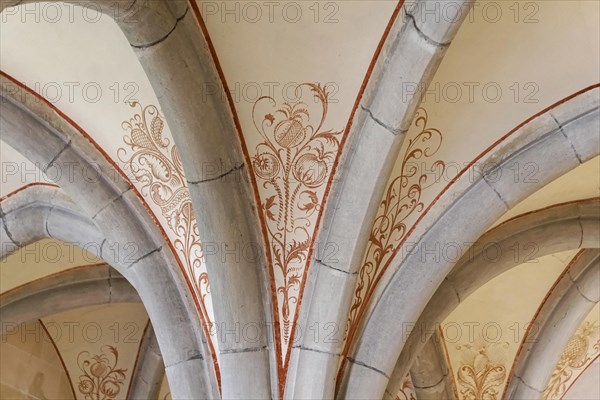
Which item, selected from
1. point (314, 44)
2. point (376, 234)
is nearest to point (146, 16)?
point (314, 44)

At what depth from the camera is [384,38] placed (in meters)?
4.49

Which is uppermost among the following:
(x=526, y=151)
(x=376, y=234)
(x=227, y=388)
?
(x=526, y=151)

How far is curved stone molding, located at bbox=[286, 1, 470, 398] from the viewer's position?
4457mm

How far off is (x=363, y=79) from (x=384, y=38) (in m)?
0.22

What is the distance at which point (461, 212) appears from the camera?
4816 mm

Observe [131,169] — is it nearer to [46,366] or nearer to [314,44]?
[314,44]

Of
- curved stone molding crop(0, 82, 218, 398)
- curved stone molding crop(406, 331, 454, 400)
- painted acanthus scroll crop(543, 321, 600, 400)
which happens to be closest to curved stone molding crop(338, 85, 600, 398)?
curved stone molding crop(0, 82, 218, 398)

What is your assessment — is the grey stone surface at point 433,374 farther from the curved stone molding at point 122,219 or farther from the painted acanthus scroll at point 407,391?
the curved stone molding at point 122,219

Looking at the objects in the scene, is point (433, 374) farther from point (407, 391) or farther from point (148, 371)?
point (148, 371)

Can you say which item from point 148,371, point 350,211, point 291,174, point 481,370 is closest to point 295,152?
point 291,174

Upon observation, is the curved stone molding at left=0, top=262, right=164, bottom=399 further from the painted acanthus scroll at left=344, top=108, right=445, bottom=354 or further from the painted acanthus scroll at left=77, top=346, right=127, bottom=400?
the painted acanthus scroll at left=344, top=108, right=445, bottom=354

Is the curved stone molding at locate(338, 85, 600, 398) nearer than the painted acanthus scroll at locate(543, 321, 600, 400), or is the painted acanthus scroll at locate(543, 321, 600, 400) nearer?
the curved stone molding at locate(338, 85, 600, 398)

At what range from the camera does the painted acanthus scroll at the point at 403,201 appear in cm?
483

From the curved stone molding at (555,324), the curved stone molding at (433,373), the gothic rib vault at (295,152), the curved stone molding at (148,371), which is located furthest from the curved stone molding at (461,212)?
the curved stone molding at (148,371)
